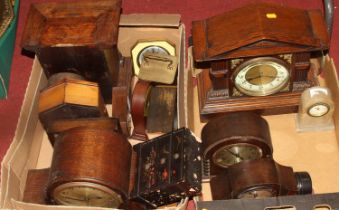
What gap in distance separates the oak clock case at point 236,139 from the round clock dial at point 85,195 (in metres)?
0.39

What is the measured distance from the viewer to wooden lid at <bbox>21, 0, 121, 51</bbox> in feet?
6.71

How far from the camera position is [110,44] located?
2.02 metres

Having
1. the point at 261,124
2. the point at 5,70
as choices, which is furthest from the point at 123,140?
the point at 5,70

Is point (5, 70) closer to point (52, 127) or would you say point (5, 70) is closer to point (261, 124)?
A: point (52, 127)

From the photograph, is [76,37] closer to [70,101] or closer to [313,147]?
[70,101]

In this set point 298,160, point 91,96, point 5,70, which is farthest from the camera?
point 5,70

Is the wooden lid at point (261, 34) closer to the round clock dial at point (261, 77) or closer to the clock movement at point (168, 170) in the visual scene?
the round clock dial at point (261, 77)

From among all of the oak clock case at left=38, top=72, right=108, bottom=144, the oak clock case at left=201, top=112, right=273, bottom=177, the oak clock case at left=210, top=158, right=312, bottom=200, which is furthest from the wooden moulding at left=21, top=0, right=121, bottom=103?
the oak clock case at left=210, top=158, right=312, bottom=200

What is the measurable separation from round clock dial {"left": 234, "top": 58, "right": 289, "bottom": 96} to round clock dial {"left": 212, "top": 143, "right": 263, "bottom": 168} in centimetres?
28

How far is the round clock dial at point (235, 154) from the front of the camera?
76.8 inches

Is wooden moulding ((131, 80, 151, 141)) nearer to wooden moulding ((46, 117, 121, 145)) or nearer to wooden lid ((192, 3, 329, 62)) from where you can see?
wooden moulding ((46, 117, 121, 145))

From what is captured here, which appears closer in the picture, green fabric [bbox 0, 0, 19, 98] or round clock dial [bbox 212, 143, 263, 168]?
round clock dial [bbox 212, 143, 263, 168]

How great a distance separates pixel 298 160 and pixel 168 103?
60 centimetres

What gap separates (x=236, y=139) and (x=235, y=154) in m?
0.12
